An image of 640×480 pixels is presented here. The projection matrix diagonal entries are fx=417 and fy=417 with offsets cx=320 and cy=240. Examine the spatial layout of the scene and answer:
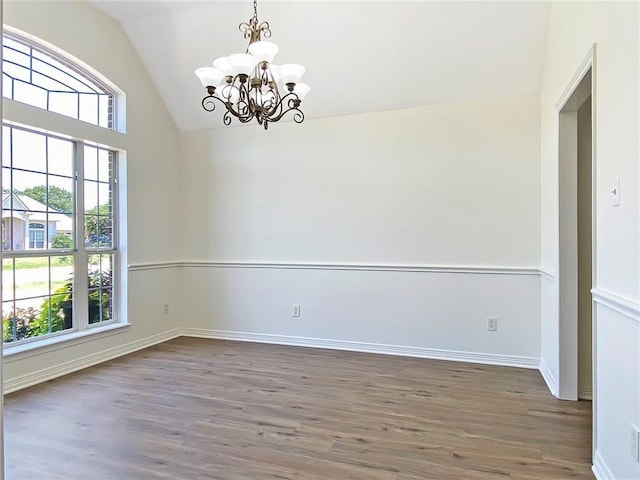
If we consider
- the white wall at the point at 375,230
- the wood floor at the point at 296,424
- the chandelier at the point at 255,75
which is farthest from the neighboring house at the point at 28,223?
the chandelier at the point at 255,75

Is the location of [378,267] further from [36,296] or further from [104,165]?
[36,296]

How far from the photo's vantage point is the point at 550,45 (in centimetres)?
335

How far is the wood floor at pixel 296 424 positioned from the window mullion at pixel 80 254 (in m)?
0.55

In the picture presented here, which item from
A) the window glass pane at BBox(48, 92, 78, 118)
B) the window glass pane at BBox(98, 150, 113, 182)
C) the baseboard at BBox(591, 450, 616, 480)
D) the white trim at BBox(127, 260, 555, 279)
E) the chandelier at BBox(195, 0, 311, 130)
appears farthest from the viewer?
the window glass pane at BBox(98, 150, 113, 182)

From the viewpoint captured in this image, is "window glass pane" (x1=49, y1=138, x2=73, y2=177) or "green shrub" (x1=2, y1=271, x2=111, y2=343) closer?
"green shrub" (x1=2, y1=271, x2=111, y2=343)

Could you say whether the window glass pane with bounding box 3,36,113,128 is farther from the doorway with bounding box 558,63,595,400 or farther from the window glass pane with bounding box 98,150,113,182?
the doorway with bounding box 558,63,595,400

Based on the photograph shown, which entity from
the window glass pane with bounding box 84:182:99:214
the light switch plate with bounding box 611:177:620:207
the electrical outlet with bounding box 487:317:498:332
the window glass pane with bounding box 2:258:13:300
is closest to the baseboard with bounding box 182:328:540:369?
the electrical outlet with bounding box 487:317:498:332

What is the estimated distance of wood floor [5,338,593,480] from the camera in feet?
7.18

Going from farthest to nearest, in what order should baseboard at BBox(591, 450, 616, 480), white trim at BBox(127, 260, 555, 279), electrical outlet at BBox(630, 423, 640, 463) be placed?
white trim at BBox(127, 260, 555, 279) → baseboard at BBox(591, 450, 616, 480) → electrical outlet at BBox(630, 423, 640, 463)

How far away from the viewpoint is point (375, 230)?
4.30 metres

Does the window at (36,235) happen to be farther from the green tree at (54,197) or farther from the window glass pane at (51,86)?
the window glass pane at (51,86)

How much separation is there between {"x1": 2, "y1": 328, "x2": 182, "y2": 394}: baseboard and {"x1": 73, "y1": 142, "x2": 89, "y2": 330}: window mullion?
1.07ft

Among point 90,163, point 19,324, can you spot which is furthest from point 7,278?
point 90,163

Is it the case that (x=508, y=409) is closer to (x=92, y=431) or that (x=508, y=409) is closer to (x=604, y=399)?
(x=604, y=399)
